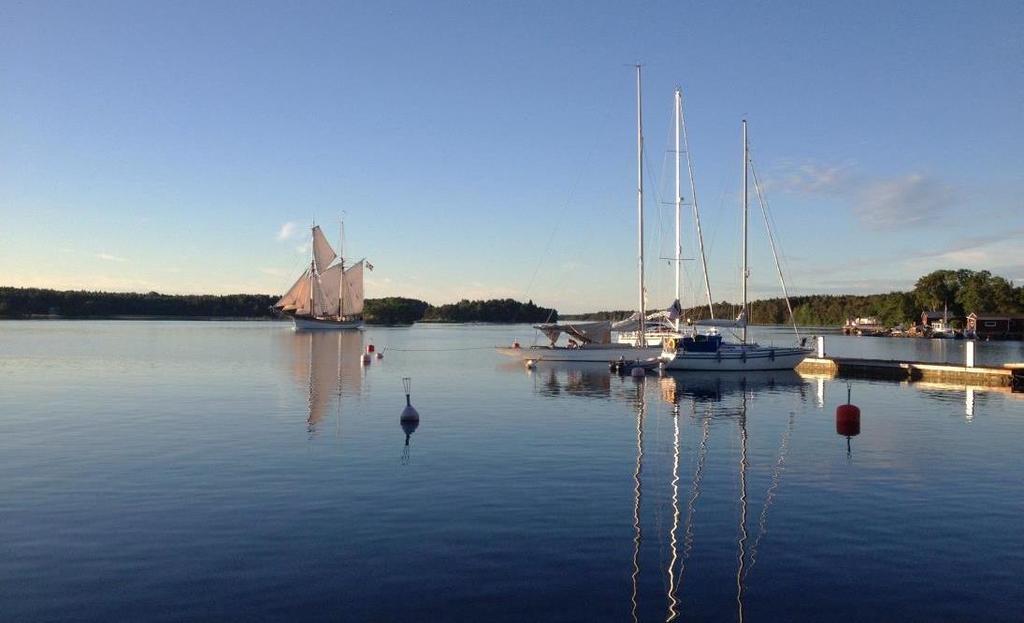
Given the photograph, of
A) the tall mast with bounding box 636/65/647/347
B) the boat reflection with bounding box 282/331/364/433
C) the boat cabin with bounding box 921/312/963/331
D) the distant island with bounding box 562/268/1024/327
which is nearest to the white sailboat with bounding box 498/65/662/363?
the tall mast with bounding box 636/65/647/347

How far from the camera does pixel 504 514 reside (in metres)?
16.1

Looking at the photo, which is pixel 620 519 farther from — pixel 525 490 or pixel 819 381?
pixel 819 381

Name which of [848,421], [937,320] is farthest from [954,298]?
[848,421]

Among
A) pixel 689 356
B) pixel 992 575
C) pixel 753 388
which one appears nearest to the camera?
pixel 992 575

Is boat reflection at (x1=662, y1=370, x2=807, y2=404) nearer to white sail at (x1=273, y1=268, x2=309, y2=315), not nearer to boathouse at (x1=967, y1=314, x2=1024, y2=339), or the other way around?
boathouse at (x1=967, y1=314, x2=1024, y2=339)

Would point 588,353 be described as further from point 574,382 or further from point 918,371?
point 918,371

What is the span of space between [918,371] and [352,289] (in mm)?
135653

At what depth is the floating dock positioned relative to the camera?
161 feet

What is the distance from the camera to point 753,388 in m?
46.0

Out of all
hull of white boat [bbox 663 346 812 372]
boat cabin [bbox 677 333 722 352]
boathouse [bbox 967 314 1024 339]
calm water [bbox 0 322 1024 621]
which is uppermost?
boathouse [bbox 967 314 1024 339]

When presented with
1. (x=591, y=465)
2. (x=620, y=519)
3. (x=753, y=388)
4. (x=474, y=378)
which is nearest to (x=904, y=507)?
(x=620, y=519)

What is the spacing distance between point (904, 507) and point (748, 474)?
412cm

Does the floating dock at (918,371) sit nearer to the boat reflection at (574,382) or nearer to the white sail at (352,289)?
the boat reflection at (574,382)

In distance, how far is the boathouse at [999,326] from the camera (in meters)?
144
